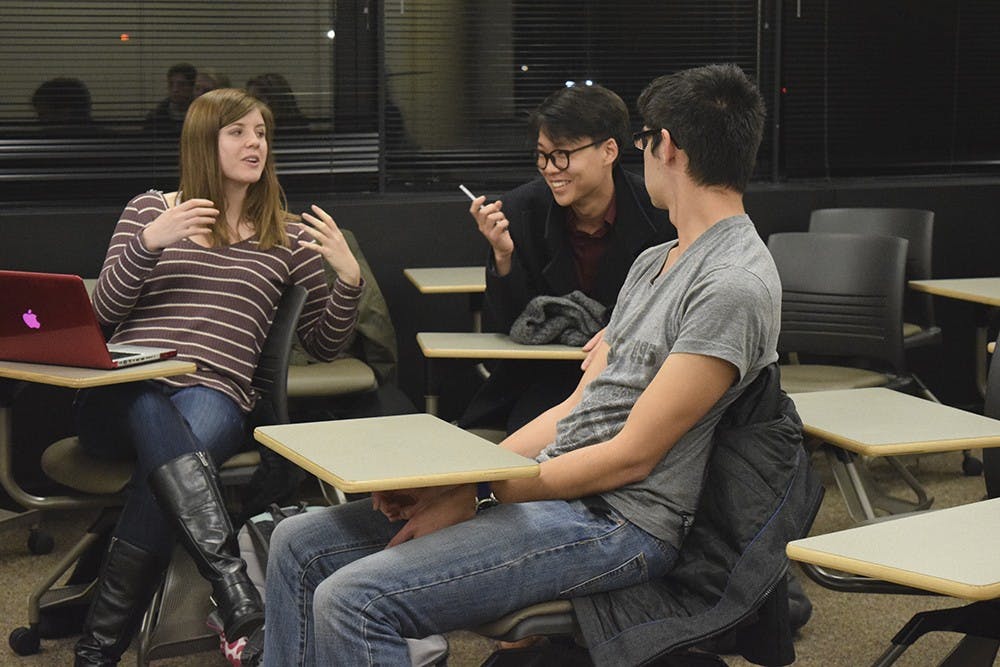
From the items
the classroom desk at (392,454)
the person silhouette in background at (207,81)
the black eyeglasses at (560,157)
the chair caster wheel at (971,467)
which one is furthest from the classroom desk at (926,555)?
the person silhouette in background at (207,81)

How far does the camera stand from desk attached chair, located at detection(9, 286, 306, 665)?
2889 millimetres

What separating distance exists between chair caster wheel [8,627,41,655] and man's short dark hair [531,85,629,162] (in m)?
1.70

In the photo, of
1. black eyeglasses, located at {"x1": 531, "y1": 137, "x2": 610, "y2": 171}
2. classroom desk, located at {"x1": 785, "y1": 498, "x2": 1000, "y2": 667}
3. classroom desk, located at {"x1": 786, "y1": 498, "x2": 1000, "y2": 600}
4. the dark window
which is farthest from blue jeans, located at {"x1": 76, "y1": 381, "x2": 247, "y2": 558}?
the dark window

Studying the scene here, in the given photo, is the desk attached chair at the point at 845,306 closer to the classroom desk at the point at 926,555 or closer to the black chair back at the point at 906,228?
the black chair back at the point at 906,228

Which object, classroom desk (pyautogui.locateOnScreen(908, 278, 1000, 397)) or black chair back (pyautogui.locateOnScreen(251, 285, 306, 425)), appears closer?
black chair back (pyautogui.locateOnScreen(251, 285, 306, 425))

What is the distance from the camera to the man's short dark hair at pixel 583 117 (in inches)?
122

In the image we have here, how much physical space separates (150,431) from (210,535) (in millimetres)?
279

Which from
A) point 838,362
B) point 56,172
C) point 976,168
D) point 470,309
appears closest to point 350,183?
point 470,309

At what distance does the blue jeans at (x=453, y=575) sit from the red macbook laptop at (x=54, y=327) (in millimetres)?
896

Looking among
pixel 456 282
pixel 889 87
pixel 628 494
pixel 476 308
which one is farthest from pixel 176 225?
pixel 889 87

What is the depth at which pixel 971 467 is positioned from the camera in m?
4.66

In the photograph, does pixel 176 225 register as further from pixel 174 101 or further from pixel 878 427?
pixel 174 101

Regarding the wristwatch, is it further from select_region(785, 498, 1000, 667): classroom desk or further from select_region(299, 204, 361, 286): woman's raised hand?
select_region(299, 204, 361, 286): woman's raised hand

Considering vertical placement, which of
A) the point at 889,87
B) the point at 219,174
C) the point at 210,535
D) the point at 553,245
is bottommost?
the point at 210,535
